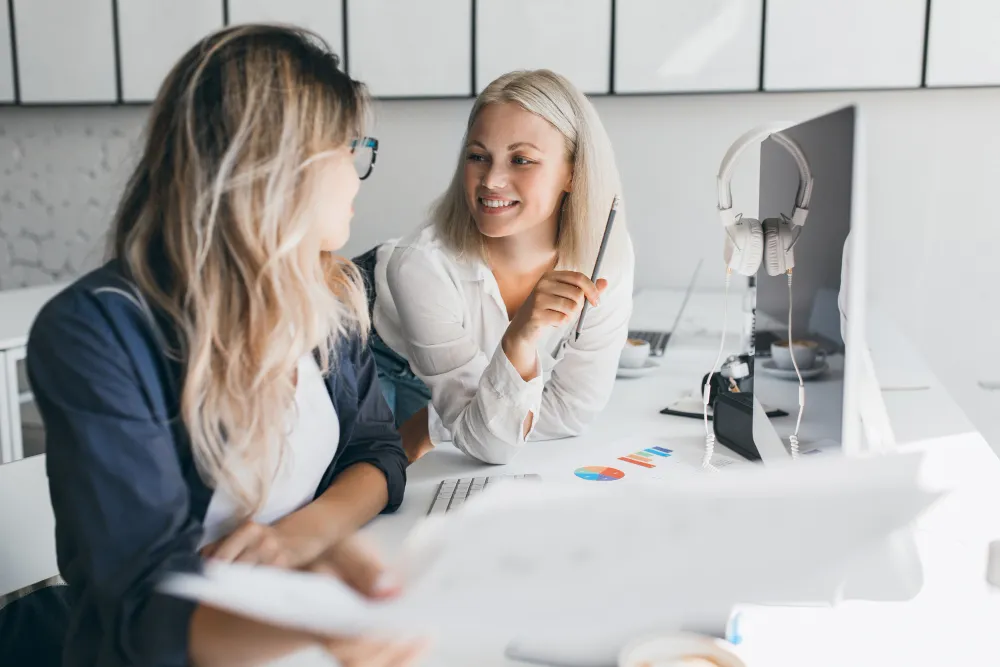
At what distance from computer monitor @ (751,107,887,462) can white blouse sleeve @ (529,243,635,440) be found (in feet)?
1.17

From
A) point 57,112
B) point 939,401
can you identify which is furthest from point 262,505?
point 57,112

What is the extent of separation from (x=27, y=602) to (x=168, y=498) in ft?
1.12

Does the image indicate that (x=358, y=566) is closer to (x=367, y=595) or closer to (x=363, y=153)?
(x=367, y=595)

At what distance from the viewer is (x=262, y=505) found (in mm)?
855

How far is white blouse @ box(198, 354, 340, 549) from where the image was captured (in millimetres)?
923

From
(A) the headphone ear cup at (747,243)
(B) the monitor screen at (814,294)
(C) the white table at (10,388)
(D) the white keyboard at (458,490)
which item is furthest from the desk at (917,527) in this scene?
(C) the white table at (10,388)

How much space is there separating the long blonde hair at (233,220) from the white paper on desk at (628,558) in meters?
0.25

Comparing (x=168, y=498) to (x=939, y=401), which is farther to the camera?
(x=939, y=401)

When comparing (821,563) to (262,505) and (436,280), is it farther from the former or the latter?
(436,280)

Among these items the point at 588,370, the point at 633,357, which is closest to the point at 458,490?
the point at 588,370

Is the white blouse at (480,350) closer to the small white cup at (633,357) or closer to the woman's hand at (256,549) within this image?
the small white cup at (633,357)

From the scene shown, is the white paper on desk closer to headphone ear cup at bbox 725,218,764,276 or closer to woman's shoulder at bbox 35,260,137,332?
woman's shoulder at bbox 35,260,137,332

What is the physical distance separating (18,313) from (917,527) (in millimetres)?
2302

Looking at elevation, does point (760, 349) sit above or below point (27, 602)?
above
